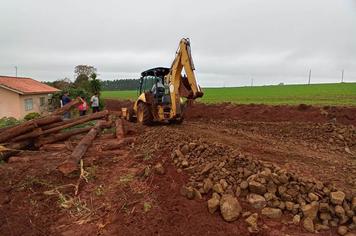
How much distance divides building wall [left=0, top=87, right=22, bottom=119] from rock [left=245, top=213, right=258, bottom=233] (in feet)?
72.0

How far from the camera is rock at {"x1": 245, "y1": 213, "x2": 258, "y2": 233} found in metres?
4.63

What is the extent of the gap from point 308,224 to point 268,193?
2.41 ft

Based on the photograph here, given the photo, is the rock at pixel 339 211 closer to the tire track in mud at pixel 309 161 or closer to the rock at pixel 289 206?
the tire track in mud at pixel 309 161

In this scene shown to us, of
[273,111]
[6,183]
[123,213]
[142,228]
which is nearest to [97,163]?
[6,183]

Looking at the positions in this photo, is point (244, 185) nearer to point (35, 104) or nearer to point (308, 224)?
point (308, 224)

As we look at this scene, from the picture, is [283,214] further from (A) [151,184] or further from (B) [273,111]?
(B) [273,111]

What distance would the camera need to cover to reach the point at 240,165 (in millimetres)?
5879

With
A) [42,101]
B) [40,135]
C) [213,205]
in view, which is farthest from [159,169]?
[42,101]

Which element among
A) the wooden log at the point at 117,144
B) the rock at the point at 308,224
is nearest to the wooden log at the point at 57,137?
the wooden log at the point at 117,144

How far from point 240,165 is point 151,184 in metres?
1.59

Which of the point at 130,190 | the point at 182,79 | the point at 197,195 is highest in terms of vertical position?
the point at 182,79

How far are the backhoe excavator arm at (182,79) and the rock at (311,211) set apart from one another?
6688 mm

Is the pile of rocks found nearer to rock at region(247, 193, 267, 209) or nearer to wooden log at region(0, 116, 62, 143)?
rock at region(247, 193, 267, 209)

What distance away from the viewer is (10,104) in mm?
23375
